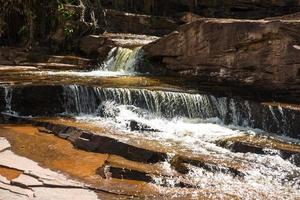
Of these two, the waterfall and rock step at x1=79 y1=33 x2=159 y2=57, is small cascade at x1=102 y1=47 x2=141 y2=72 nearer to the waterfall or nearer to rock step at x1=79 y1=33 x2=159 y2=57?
rock step at x1=79 y1=33 x2=159 y2=57

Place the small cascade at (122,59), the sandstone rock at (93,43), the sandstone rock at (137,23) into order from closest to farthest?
the small cascade at (122,59), the sandstone rock at (93,43), the sandstone rock at (137,23)

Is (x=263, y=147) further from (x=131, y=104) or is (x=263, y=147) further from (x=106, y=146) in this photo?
(x=131, y=104)

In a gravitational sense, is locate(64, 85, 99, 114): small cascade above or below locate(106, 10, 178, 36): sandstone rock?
below

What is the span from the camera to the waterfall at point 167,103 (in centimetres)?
1128

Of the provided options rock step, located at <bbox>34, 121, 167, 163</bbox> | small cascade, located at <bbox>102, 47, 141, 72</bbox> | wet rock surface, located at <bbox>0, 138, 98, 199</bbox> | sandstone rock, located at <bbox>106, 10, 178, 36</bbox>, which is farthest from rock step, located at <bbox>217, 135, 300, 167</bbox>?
sandstone rock, located at <bbox>106, 10, 178, 36</bbox>

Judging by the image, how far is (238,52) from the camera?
12.9 metres

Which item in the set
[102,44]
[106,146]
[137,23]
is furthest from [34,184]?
[137,23]

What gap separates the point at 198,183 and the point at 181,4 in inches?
735

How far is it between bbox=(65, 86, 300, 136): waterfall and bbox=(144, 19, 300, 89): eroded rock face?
1543mm

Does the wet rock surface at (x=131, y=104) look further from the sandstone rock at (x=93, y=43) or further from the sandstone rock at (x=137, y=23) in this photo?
the sandstone rock at (x=137, y=23)

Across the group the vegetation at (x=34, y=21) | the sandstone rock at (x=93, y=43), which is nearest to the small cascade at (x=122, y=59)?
the sandstone rock at (x=93, y=43)

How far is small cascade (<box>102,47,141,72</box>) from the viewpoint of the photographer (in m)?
15.3

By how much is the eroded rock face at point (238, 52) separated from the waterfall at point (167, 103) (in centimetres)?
154

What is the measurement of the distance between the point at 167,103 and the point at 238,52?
2829 millimetres
